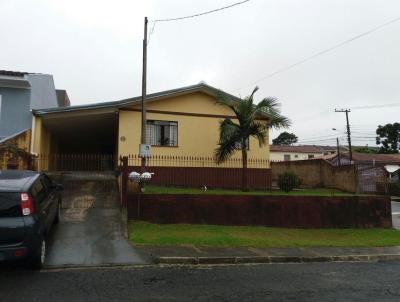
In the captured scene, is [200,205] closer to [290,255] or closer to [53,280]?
[290,255]

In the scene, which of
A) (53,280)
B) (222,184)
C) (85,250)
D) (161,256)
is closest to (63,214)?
(85,250)

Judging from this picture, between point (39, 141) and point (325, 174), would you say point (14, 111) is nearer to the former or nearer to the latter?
point (39, 141)

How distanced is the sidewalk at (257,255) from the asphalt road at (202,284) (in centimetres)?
46

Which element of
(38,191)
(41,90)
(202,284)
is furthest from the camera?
(41,90)

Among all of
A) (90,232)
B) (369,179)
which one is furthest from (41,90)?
(369,179)

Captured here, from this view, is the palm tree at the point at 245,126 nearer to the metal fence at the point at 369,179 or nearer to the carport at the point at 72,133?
the carport at the point at 72,133

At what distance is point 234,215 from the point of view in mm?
13531

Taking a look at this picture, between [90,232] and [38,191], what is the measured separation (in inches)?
111

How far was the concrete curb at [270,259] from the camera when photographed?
8.95 metres

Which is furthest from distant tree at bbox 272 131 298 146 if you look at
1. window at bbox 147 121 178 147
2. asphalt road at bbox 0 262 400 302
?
asphalt road at bbox 0 262 400 302

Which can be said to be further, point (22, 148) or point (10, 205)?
point (22, 148)

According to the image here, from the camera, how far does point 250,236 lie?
479 inches

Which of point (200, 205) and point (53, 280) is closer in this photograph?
point (53, 280)

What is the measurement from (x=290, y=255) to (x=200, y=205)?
3.94m
